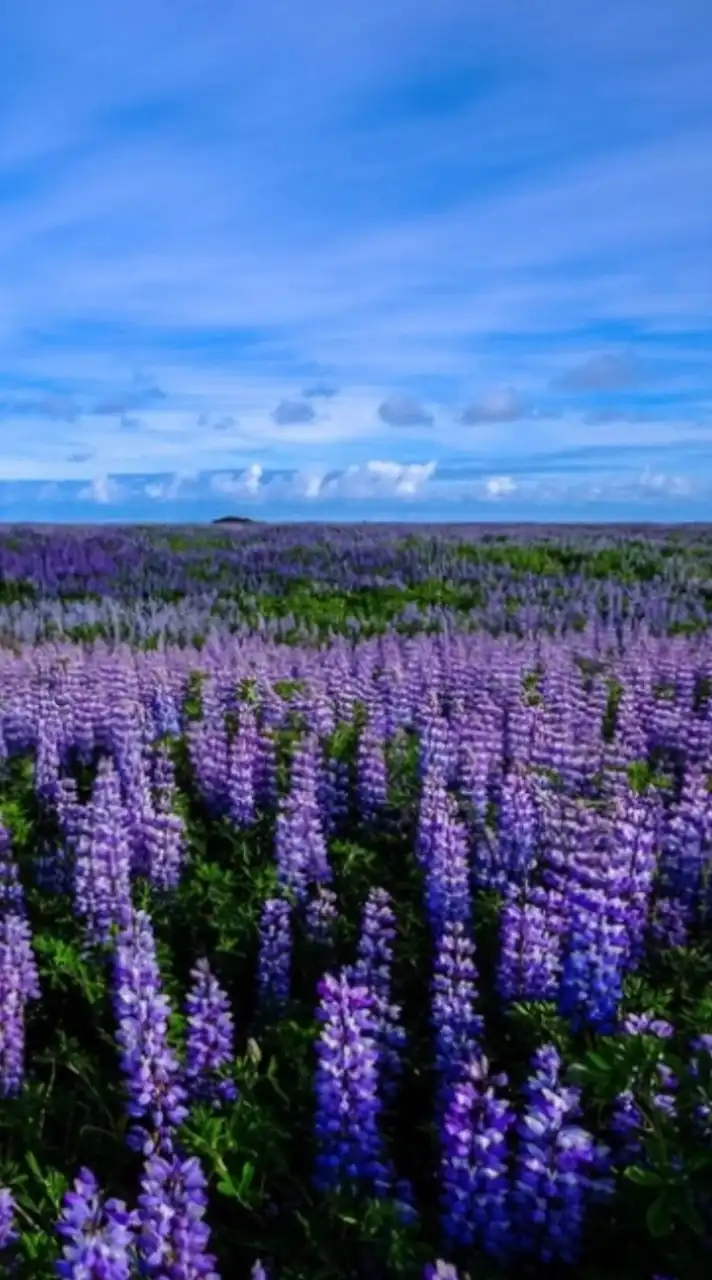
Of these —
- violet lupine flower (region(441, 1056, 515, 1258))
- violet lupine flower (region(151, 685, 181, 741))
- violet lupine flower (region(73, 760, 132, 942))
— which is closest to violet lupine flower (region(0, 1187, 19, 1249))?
violet lupine flower (region(441, 1056, 515, 1258))

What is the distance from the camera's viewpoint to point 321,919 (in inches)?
219

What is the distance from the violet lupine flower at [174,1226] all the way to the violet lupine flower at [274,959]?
1743mm

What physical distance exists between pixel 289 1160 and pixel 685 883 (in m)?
2.14

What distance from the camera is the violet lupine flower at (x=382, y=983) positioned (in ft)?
15.1

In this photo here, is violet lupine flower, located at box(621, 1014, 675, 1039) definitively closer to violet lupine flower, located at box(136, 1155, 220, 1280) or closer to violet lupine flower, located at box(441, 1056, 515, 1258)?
violet lupine flower, located at box(441, 1056, 515, 1258)

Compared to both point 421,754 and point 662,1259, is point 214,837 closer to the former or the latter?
point 421,754

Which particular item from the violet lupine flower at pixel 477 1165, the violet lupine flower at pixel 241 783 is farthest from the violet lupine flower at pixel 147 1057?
the violet lupine flower at pixel 241 783

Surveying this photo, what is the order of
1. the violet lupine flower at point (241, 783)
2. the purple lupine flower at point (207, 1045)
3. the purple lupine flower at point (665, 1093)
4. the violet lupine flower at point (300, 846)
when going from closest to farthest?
the purple lupine flower at point (665, 1093), the purple lupine flower at point (207, 1045), the violet lupine flower at point (300, 846), the violet lupine flower at point (241, 783)

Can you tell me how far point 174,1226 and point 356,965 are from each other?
1.86m

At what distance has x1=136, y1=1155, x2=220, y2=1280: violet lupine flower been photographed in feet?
11.2

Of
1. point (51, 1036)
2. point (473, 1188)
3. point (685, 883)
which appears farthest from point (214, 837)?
point (473, 1188)

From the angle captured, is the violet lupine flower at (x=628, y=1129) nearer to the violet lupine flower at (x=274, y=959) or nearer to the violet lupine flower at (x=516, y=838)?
the violet lupine flower at (x=274, y=959)

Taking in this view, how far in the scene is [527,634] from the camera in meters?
11.4

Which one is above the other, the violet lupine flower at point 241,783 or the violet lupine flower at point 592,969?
the violet lupine flower at point 241,783
